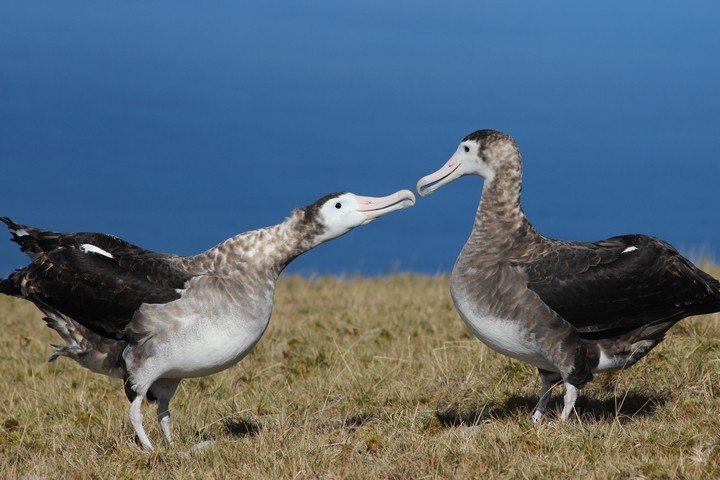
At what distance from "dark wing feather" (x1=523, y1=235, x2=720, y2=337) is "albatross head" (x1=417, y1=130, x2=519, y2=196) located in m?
0.69

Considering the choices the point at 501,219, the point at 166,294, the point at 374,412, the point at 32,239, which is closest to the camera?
the point at 166,294

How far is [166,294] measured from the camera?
248 inches

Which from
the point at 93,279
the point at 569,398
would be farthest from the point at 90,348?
the point at 569,398

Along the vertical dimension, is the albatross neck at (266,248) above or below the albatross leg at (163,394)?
above

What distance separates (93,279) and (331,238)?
150 cm

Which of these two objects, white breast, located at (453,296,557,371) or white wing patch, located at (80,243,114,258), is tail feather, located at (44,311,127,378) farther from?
white breast, located at (453,296,557,371)

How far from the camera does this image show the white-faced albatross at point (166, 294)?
618cm

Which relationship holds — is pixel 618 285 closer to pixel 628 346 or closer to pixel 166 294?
pixel 628 346

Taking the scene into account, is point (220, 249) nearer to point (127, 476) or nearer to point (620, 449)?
point (127, 476)

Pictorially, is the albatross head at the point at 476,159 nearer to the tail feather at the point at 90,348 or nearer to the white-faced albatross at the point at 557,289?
the white-faced albatross at the point at 557,289

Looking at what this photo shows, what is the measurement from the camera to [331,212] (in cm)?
650

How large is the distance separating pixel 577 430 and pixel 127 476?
2561mm

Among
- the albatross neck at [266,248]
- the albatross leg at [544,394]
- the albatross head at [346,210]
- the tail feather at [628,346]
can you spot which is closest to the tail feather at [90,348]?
the albatross neck at [266,248]

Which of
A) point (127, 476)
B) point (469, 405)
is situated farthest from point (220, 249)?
point (469, 405)
